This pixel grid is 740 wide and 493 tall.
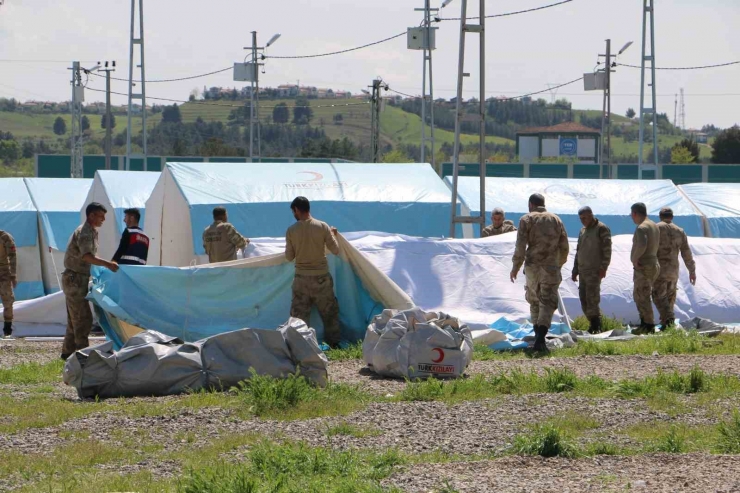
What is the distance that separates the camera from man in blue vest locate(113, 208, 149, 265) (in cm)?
1277

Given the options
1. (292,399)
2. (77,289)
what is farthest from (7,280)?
(292,399)

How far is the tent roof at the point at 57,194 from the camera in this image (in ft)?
67.1

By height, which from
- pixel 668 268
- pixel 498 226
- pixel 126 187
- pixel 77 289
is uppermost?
pixel 126 187

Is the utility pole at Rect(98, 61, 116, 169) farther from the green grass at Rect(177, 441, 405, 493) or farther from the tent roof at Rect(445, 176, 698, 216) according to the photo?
the green grass at Rect(177, 441, 405, 493)

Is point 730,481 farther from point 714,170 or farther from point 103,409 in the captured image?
point 714,170

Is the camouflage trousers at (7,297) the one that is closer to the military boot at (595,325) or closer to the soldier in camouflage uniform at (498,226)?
the soldier in camouflage uniform at (498,226)

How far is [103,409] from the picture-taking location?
28.6 ft

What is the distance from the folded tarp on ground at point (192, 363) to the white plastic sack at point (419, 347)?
3.12ft

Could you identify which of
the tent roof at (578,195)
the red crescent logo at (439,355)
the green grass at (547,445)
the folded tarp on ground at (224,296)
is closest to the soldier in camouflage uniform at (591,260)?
the folded tarp on ground at (224,296)

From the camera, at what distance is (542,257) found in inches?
480

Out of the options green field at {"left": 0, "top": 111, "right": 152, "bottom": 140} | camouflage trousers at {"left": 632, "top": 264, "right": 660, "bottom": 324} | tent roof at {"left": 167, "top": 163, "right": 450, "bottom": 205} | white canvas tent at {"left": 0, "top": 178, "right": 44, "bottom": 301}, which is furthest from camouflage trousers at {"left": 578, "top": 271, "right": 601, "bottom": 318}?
green field at {"left": 0, "top": 111, "right": 152, "bottom": 140}

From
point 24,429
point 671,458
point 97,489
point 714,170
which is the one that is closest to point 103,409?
point 24,429

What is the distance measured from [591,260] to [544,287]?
1.98 m

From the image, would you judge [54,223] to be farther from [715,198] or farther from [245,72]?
[245,72]
